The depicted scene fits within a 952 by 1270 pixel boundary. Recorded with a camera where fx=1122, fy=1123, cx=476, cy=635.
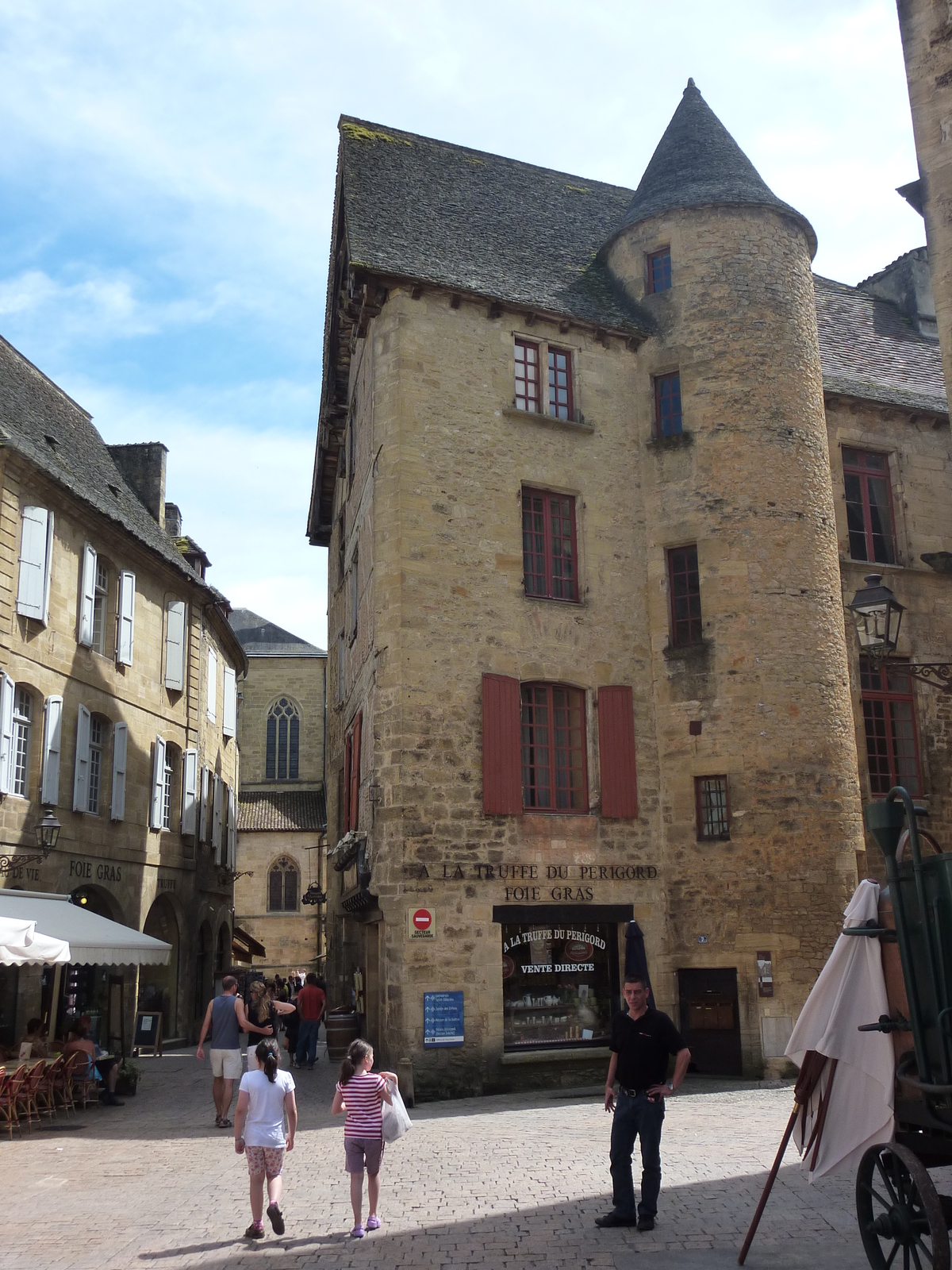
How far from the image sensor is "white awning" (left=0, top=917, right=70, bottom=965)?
10695 mm

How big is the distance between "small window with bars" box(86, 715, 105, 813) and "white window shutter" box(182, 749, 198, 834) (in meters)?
3.27

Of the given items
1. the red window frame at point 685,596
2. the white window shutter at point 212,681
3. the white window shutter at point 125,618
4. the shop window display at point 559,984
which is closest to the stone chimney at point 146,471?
the white window shutter at point 212,681

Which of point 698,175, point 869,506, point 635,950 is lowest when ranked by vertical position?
point 635,950

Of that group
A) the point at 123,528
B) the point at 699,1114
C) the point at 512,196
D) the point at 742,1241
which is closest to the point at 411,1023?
the point at 699,1114

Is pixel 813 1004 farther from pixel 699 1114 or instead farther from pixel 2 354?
pixel 2 354

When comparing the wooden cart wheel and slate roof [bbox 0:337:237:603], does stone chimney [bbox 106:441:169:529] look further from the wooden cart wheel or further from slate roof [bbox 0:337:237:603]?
the wooden cart wheel

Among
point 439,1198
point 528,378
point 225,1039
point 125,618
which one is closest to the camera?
point 439,1198

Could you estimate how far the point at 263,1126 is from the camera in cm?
706

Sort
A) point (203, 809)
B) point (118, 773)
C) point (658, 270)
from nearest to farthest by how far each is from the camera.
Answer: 1. point (658, 270)
2. point (118, 773)
3. point (203, 809)

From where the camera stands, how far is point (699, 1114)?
11797 mm

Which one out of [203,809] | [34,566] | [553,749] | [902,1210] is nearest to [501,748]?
[553,749]

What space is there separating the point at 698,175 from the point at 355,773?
11248mm

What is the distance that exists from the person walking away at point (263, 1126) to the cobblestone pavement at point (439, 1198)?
0.29 metres

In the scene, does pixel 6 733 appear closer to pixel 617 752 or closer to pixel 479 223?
→ pixel 617 752
